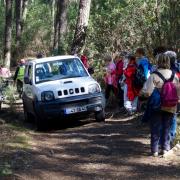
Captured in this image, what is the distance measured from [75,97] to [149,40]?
538cm

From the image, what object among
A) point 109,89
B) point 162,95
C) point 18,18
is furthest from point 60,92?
point 18,18

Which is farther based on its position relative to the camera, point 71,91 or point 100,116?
point 100,116

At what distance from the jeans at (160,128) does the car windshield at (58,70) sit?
4654mm

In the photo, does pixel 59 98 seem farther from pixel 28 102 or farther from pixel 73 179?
pixel 73 179

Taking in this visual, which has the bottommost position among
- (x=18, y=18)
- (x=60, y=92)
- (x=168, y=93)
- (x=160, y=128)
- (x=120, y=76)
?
(x=160, y=128)

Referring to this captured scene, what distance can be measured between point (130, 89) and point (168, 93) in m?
4.32

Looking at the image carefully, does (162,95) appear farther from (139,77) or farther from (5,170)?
(139,77)

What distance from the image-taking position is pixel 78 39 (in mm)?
19234

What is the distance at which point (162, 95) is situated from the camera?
853 centimetres

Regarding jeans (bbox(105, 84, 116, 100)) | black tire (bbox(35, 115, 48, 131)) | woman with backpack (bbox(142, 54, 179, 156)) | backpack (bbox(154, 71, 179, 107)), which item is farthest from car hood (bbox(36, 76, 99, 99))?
backpack (bbox(154, 71, 179, 107))

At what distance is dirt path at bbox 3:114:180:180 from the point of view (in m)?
7.85

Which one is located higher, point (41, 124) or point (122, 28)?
point (122, 28)

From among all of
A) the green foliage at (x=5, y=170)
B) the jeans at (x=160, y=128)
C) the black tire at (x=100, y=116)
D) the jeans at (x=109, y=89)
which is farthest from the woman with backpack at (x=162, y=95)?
the jeans at (x=109, y=89)

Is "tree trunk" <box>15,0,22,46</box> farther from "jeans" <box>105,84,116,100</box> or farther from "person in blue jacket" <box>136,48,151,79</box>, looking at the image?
"person in blue jacket" <box>136,48,151,79</box>
